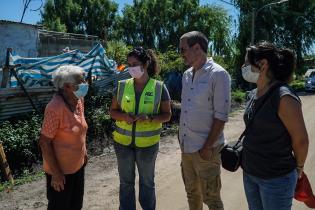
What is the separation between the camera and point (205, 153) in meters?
3.57

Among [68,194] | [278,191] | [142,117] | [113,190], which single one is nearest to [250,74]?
[278,191]

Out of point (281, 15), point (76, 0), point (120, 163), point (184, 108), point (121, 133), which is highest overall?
point (76, 0)

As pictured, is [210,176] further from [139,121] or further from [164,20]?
[164,20]

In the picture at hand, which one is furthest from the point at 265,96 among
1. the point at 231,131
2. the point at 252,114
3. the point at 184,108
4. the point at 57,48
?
the point at 57,48

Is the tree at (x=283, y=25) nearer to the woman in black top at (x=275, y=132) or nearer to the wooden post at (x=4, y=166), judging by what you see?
the wooden post at (x=4, y=166)

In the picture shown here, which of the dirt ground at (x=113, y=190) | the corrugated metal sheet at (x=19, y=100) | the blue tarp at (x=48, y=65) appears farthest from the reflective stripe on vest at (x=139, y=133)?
the blue tarp at (x=48, y=65)

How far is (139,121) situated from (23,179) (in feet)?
10.6

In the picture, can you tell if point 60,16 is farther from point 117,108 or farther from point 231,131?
point 117,108

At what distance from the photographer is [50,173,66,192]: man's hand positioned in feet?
11.2

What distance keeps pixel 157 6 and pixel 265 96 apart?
37.6 m

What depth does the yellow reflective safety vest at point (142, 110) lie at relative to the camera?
13.4ft

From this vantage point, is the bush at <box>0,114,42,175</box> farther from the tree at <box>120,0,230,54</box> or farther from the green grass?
the tree at <box>120,0,230,54</box>

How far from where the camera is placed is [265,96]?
9.05 ft

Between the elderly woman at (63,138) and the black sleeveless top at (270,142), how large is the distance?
154cm
